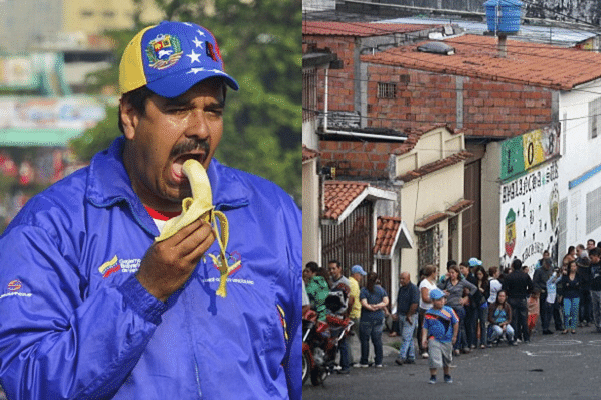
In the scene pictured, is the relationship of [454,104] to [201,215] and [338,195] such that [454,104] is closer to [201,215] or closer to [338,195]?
[338,195]

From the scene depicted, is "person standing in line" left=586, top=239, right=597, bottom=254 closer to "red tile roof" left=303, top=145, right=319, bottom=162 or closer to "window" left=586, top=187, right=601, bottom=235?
"window" left=586, top=187, right=601, bottom=235

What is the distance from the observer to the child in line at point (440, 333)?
438 centimetres

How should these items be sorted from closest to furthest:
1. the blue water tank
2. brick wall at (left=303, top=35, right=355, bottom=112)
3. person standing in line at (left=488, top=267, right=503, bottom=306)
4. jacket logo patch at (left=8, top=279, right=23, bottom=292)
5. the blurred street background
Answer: jacket logo patch at (left=8, top=279, right=23, bottom=292) → the blurred street background → brick wall at (left=303, top=35, right=355, bottom=112) → the blue water tank → person standing in line at (left=488, top=267, right=503, bottom=306)

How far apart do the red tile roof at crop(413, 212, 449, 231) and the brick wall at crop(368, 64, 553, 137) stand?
0.30 meters

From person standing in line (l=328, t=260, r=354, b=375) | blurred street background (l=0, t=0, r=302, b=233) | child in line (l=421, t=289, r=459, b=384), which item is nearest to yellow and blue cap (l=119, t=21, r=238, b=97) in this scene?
blurred street background (l=0, t=0, r=302, b=233)

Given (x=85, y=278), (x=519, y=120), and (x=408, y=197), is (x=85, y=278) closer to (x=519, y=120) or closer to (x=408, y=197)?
(x=408, y=197)

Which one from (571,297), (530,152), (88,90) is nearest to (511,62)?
(530,152)

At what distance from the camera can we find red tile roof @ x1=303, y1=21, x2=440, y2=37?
427cm

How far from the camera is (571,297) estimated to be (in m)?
4.81

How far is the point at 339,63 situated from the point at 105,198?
233 cm

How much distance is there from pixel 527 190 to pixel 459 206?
0.25 meters

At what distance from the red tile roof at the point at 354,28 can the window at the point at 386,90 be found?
17 cm

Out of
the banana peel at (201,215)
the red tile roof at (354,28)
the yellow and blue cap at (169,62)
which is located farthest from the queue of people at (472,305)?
the yellow and blue cap at (169,62)

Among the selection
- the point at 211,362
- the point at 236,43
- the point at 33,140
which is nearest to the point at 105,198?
the point at 211,362
